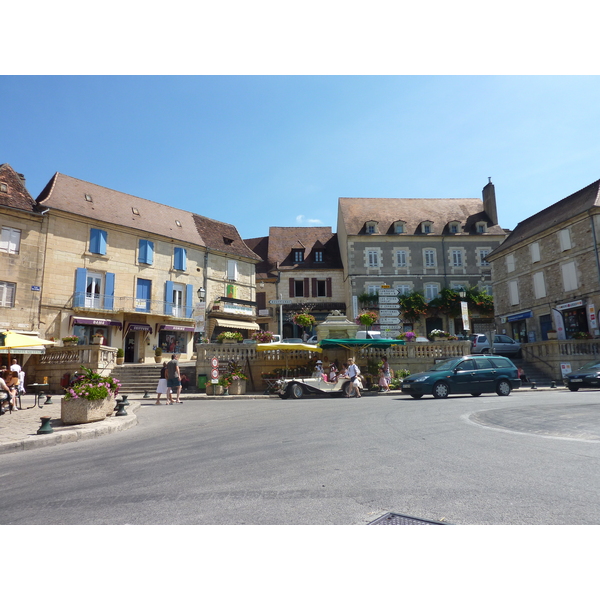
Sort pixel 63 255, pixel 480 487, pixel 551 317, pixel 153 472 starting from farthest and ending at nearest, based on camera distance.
→ pixel 551 317
pixel 63 255
pixel 153 472
pixel 480 487

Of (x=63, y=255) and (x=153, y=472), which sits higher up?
(x=63, y=255)

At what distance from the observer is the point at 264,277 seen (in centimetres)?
3753

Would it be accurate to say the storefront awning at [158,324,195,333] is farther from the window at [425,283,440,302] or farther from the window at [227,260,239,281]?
the window at [425,283,440,302]

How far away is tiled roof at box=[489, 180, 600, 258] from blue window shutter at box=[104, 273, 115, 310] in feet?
87.4

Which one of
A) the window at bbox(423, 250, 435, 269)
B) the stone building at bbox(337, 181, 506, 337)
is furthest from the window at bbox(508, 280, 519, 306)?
the window at bbox(423, 250, 435, 269)

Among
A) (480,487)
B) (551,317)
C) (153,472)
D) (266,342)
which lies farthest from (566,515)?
(551,317)

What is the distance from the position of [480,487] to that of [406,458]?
4.29 ft

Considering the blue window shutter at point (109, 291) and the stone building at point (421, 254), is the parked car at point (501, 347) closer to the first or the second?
the stone building at point (421, 254)

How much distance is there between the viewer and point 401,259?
36.8 m

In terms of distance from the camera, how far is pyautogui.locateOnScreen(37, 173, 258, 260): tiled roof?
26312 millimetres

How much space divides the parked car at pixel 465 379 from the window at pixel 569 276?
14.6 meters

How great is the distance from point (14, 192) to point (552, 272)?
105 feet

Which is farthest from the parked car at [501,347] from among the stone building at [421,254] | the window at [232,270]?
the window at [232,270]

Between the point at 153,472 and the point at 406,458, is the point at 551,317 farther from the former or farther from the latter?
the point at 153,472
